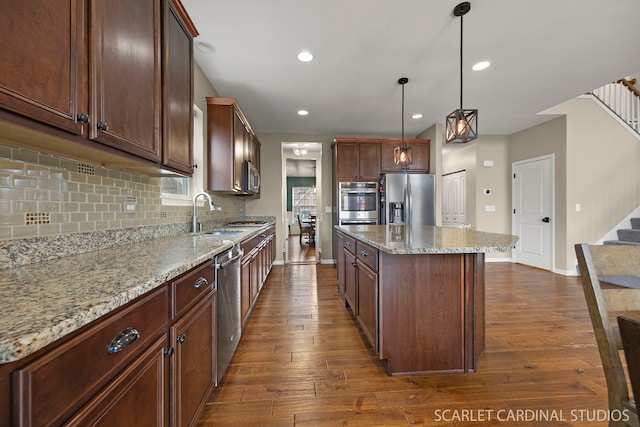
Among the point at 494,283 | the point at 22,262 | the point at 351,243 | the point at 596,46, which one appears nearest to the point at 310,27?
the point at 351,243

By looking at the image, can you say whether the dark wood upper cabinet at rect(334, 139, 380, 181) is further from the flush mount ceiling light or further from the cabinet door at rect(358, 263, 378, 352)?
the cabinet door at rect(358, 263, 378, 352)

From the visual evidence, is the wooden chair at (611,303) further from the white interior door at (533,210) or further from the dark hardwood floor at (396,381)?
the white interior door at (533,210)

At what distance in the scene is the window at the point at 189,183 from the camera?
2.27 meters

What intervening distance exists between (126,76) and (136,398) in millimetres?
1304

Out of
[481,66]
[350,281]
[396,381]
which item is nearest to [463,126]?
[481,66]

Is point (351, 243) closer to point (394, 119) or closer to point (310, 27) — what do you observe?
point (310, 27)

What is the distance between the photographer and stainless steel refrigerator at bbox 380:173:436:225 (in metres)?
4.77

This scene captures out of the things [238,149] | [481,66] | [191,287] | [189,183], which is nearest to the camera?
[191,287]

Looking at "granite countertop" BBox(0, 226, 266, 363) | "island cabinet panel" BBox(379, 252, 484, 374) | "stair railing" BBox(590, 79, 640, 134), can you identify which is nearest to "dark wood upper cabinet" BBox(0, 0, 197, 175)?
"granite countertop" BBox(0, 226, 266, 363)

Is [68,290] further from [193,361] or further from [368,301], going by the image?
[368,301]

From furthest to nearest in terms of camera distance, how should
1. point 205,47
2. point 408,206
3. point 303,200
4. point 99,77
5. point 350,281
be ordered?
point 303,200 < point 408,206 < point 350,281 < point 205,47 < point 99,77

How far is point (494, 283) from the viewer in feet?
12.6

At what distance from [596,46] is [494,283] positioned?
9.90ft

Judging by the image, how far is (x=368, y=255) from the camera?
77.7 inches
